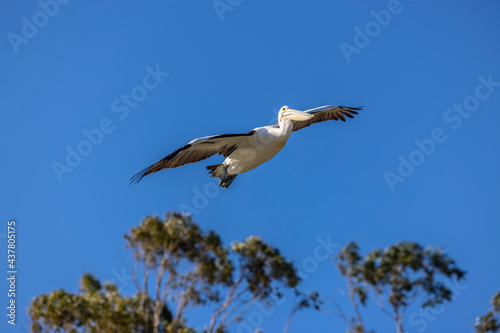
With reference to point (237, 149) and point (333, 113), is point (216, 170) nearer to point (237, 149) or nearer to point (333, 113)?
point (237, 149)

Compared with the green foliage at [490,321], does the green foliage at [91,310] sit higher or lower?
higher

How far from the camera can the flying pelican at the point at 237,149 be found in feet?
38.8

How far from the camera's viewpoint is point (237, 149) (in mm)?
12320

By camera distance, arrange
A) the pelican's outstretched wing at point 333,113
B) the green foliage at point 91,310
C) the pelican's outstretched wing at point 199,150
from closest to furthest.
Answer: the pelican's outstretched wing at point 199,150
the pelican's outstretched wing at point 333,113
the green foliage at point 91,310

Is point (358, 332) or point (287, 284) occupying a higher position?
point (287, 284)

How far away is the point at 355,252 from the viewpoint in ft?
83.8

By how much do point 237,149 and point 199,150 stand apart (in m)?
0.85

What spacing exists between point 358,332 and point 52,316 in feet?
38.6

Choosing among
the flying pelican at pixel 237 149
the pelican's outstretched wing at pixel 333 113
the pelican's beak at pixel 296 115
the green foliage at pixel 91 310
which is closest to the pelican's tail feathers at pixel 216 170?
the flying pelican at pixel 237 149

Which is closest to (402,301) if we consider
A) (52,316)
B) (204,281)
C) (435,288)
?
(435,288)

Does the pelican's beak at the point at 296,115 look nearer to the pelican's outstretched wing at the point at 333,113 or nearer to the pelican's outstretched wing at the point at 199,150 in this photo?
the pelican's outstretched wing at the point at 199,150

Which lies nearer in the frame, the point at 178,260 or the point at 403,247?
the point at 178,260

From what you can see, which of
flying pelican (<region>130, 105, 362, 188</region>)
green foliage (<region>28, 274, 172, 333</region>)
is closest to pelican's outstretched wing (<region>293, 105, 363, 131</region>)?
flying pelican (<region>130, 105, 362, 188</region>)

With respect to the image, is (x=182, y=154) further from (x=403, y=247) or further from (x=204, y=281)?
(x=403, y=247)
